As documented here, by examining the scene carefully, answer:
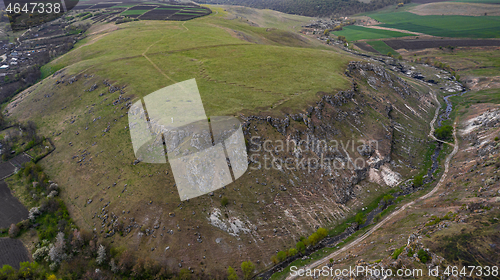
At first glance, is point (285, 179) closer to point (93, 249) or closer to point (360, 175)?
point (360, 175)

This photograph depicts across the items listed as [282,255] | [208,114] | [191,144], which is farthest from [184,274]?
[208,114]

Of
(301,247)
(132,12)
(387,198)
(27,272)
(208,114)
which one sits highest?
(132,12)

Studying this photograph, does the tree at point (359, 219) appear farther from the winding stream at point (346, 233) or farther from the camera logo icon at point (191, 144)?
the camera logo icon at point (191, 144)

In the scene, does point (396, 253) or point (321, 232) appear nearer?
point (396, 253)

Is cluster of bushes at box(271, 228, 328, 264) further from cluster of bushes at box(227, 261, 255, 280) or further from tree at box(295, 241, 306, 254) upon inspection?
cluster of bushes at box(227, 261, 255, 280)

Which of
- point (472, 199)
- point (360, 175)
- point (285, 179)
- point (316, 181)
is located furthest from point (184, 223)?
point (472, 199)

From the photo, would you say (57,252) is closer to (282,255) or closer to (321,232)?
(282,255)

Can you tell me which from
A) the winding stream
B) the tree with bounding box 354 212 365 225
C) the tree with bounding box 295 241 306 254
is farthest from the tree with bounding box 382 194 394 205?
the tree with bounding box 295 241 306 254
